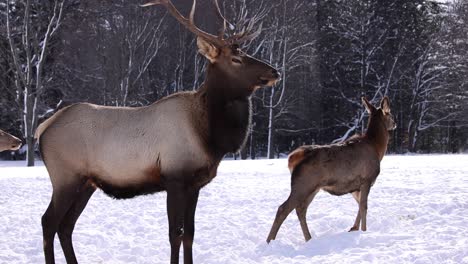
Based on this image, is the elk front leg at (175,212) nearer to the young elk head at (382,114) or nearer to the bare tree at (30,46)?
the young elk head at (382,114)

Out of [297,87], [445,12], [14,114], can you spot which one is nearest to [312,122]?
[297,87]

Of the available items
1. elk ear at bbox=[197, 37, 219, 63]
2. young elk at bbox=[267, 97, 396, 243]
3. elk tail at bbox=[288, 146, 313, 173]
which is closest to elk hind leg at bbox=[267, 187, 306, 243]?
young elk at bbox=[267, 97, 396, 243]

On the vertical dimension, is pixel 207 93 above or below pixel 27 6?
below

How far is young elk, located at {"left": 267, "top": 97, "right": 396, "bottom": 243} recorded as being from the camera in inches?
323

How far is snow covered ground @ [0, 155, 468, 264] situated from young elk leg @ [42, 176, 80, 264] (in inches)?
28.3

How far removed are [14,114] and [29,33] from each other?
778 cm

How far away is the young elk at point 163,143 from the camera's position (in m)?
5.79

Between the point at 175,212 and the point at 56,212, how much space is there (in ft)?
4.38

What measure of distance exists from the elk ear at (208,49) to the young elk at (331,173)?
8.86 feet

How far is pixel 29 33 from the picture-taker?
25.5 metres

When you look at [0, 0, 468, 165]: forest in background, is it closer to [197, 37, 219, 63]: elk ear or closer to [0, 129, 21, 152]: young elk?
[0, 129, 21, 152]: young elk

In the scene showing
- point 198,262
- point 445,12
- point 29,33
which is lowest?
point 198,262

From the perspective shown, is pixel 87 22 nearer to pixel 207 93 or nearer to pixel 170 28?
pixel 170 28

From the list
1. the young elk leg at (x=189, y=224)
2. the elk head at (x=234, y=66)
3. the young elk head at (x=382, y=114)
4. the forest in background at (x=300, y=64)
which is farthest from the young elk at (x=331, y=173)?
the forest in background at (x=300, y=64)
